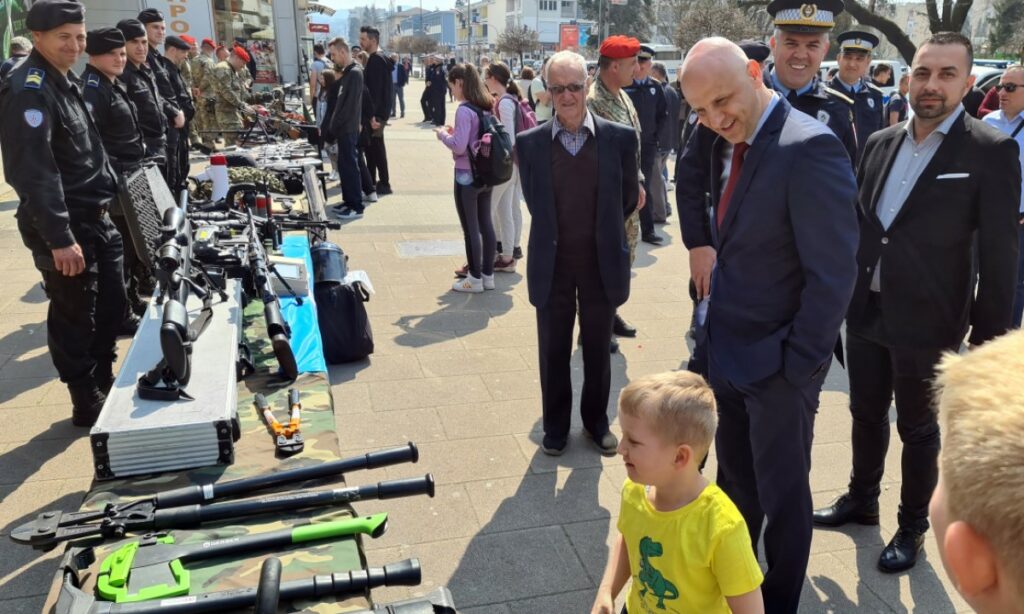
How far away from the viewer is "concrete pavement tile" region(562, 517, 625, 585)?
3084mm

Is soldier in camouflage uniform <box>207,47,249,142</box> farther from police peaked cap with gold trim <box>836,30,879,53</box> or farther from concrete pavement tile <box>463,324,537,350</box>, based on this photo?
police peaked cap with gold trim <box>836,30,879,53</box>

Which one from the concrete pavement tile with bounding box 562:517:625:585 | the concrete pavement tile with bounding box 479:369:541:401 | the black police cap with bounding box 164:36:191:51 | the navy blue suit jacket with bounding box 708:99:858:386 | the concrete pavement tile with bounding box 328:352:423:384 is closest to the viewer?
the navy blue suit jacket with bounding box 708:99:858:386

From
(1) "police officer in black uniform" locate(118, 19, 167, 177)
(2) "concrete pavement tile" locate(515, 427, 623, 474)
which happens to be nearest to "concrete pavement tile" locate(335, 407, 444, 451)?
(2) "concrete pavement tile" locate(515, 427, 623, 474)

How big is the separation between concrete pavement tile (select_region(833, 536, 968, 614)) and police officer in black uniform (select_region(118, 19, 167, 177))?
6.07 metres

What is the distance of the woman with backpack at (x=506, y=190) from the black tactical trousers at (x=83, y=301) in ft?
11.8

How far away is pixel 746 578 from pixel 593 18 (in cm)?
8886

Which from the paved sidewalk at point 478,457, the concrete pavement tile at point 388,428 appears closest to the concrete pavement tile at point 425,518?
the paved sidewalk at point 478,457

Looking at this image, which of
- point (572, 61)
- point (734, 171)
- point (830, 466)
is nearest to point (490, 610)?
point (734, 171)

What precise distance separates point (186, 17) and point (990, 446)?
19.5 meters

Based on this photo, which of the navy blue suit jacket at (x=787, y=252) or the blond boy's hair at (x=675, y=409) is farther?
the navy blue suit jacket at (x=787, y=252)

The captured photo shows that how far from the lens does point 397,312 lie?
20.6 ft

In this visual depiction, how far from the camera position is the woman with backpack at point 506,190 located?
281 inches

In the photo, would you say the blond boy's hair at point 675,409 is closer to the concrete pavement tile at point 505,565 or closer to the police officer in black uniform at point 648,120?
the concrete pavement tile at point 505,565

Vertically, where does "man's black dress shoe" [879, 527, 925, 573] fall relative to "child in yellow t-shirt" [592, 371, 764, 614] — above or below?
below
